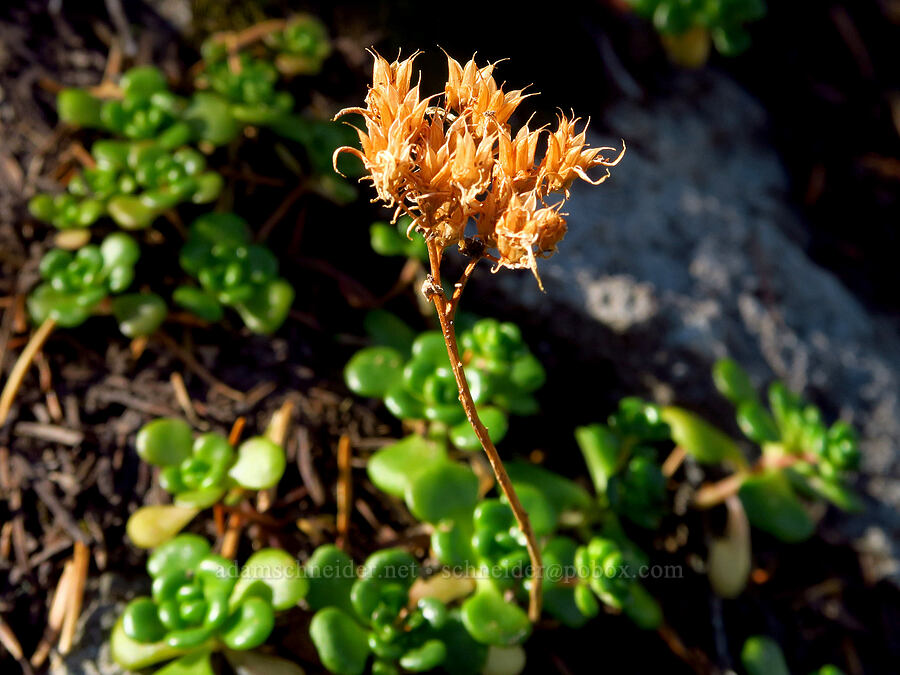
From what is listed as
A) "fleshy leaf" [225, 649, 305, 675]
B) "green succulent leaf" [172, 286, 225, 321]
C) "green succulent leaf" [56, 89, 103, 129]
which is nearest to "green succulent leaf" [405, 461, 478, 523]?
"fleshy leaf" [225, 649, 305, 675]

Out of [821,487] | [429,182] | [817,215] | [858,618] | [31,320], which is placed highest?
[429,182]

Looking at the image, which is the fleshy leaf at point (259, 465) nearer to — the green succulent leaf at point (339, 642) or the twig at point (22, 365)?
the green succulent leaf at point (339, 642)

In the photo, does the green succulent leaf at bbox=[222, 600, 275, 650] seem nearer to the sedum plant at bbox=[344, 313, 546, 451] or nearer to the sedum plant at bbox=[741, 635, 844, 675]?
the sedum plant at bbox=[344, 313, 546, 451]

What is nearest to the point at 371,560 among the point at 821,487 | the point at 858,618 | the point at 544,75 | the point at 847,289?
the point at 821,487

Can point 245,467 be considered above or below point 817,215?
below

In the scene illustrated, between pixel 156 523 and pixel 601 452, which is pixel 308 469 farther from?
pixel 601 452

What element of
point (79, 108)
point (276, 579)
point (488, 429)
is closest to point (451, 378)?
point (488, 429)

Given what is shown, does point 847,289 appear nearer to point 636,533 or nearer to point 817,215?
point 817,215
